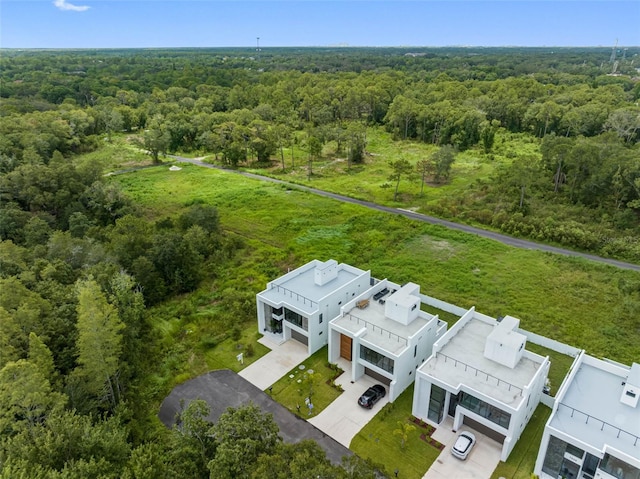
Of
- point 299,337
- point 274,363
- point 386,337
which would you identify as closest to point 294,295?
point 299,337

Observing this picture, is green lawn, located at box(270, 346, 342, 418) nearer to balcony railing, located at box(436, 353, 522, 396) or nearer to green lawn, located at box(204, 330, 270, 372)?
green lawn, located at box(204, 330, 270, 372)

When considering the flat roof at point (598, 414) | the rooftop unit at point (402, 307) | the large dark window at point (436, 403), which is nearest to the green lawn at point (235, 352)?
the rooftop unit at point (402, 307)

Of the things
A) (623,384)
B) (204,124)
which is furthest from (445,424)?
(204,124)

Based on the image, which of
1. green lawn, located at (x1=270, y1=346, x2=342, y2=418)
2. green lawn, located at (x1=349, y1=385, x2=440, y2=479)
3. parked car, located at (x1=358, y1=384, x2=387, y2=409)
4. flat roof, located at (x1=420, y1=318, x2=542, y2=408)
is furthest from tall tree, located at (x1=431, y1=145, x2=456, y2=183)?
green lawn, located at (x1=349, y1=385, x2=440, y2=479)

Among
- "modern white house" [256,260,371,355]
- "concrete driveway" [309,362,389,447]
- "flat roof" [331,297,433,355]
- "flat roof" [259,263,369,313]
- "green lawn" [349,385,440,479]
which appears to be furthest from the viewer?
"flat roof" [259,263,369,313]

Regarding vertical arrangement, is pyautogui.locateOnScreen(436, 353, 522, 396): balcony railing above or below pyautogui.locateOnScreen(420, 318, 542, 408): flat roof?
above

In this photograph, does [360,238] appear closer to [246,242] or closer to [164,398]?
[246,242]

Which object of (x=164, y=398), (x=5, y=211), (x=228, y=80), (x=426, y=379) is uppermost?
(x=228, y=80)
